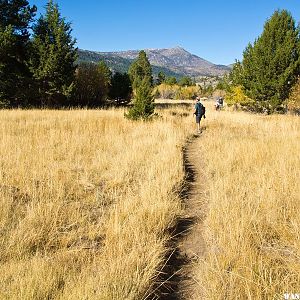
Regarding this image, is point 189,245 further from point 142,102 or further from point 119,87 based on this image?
point 119,87


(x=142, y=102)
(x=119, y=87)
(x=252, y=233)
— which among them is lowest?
(x=252, y=233)

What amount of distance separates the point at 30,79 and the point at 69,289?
93.3 ft

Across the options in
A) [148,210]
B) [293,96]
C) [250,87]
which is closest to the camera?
[148,210]

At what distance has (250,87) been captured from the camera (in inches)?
1000

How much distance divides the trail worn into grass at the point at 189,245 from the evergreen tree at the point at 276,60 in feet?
57.7

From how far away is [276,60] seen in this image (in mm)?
22516

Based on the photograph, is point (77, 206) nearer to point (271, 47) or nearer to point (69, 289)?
point (69, 289)

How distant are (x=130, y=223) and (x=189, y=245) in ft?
2.70

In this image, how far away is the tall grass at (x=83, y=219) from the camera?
3086mm

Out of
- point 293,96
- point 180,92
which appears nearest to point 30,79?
point 293,96

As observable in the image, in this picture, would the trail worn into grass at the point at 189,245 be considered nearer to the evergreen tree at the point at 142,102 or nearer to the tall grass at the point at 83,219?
the tall grass at the point at 83,219

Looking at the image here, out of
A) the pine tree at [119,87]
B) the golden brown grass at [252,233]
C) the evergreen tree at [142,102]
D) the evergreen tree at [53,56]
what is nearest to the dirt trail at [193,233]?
the golden brown grass at [252,233]

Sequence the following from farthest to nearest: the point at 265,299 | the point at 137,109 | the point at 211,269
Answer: the point at 137,109
the point at 211,269
the point at 265,299

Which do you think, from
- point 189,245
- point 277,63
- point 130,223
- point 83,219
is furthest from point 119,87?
point 189,245
